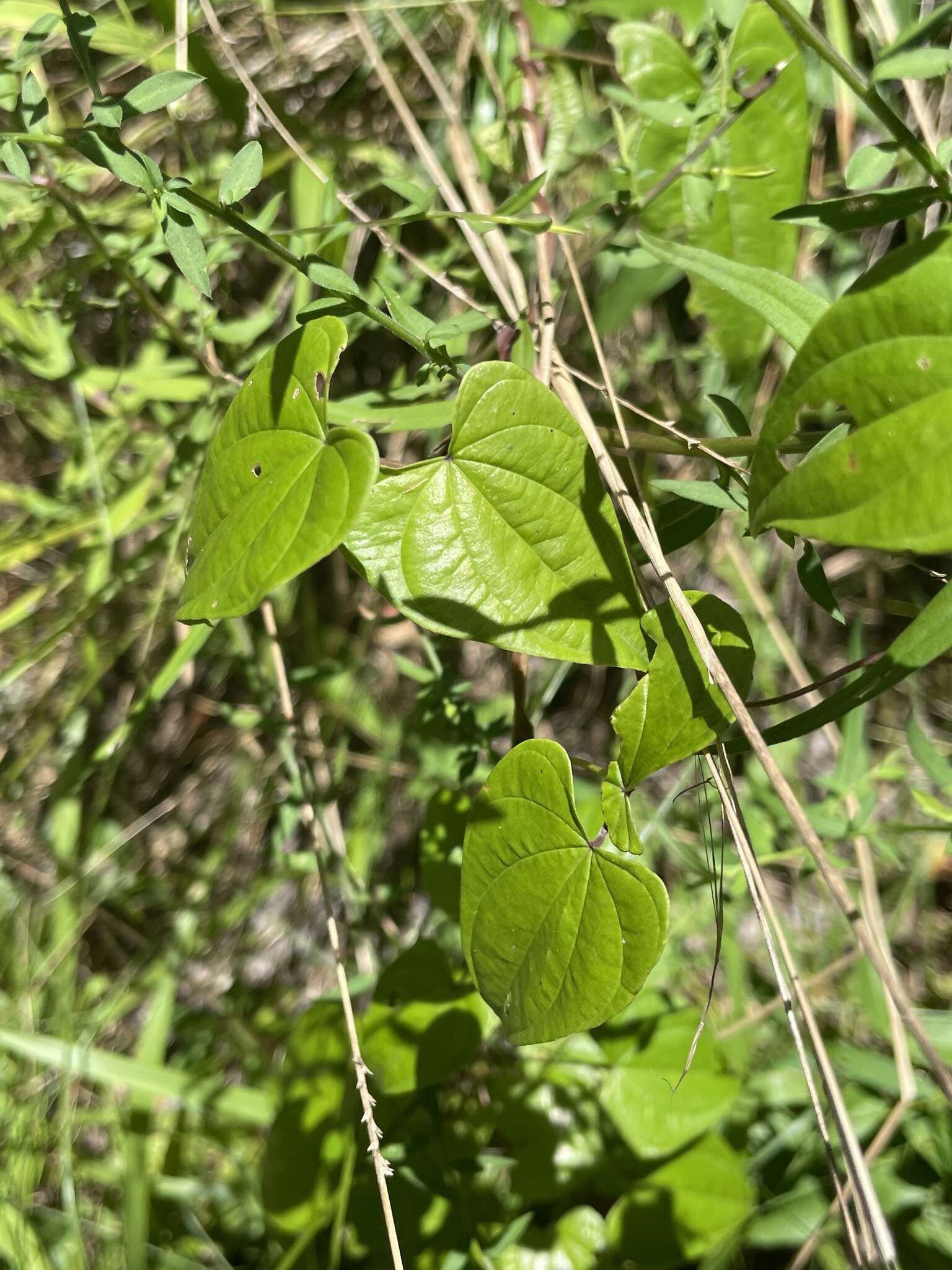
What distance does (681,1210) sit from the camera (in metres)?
1.03

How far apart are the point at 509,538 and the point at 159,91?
16.7 inches

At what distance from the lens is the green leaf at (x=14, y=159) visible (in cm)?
64

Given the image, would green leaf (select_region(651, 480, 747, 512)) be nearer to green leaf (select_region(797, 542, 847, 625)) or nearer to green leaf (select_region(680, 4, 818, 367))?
green leaf (select_region(797, 542, 847, 625))

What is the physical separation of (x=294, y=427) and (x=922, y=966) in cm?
140

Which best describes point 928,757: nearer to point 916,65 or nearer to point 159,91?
point 916,65

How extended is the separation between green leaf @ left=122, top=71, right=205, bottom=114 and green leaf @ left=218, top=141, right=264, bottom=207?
64 mm

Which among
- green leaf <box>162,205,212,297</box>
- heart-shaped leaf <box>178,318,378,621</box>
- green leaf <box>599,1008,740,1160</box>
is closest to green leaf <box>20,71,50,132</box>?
green leaf <box>162,205,212,297</box>

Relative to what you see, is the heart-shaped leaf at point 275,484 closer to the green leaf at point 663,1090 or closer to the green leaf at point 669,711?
the green leaf at point 669,711

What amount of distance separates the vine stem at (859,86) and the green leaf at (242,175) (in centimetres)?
36

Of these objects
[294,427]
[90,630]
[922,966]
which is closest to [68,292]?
[294,427]

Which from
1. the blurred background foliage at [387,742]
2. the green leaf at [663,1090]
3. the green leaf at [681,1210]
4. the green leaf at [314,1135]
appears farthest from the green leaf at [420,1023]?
the green leaf at [681,1210]

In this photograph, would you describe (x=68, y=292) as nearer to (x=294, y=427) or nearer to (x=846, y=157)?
(x=294, y=427)

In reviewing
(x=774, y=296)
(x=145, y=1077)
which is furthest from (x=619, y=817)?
(x=145, y=1077)

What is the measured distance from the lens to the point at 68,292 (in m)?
0.90
